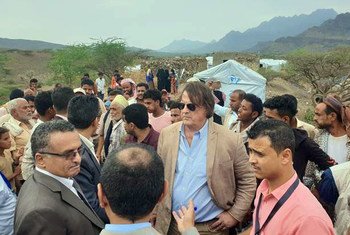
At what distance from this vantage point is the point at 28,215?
2076 millimetres

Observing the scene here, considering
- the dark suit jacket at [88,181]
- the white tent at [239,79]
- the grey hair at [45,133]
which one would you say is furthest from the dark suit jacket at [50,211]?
the white tent at [239,79]

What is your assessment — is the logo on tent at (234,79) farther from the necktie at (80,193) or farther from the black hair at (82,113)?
the necktie at (80,193)

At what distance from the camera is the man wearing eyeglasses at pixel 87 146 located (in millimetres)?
2943

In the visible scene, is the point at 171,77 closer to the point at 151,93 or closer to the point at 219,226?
the point at 151,93

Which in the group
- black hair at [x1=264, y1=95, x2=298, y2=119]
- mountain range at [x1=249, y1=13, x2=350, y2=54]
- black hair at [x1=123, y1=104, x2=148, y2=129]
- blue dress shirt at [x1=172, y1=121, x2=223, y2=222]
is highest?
black hair at [x1=264, y1=95, x2=298, y2=119]

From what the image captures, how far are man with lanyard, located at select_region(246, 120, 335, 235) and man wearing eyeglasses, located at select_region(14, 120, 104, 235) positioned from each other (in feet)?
3.66

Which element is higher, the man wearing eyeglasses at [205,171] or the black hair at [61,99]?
the black hair at [61,99]

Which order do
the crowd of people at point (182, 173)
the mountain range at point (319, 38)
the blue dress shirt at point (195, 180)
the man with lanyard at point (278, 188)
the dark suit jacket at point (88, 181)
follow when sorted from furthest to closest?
the mountain range at point (319, 38)
the blue dress shirt at point (195, 180)
the dark suit jacket at point (88, 181)
the man with lanyard at point (278, 188)
the crowd of people at point (182, 173)

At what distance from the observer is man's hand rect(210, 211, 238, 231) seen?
310 centimetres

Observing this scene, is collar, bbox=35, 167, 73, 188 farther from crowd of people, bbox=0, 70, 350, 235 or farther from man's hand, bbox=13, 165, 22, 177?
man's hand, bbox=13, 165, 22, 177

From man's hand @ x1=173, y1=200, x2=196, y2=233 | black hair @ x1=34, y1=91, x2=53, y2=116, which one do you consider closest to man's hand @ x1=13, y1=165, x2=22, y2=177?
black hair @ x1=34, y1=91, x2=53, y2=116

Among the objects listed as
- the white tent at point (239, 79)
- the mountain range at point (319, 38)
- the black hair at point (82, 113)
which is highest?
the black hair at point (82, 113)

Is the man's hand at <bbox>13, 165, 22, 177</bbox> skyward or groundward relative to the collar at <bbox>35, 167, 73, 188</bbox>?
groundward

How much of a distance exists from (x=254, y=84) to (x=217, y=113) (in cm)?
850
